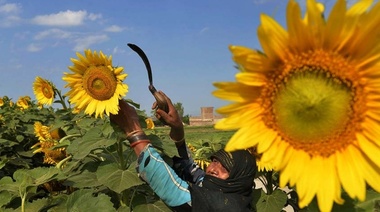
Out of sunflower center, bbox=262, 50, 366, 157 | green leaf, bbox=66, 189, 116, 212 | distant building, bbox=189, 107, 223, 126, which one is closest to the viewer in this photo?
sunflower center, bbox=262, 50, 366, 157

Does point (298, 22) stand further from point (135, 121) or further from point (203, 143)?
point (203, 143)

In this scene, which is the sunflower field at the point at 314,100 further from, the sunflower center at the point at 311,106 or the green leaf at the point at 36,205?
the green leaf at the point at 36,205

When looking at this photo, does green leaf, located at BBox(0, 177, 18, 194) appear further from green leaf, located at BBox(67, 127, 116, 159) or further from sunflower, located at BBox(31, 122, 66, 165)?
sunflower, located at BBox(31, 122, 66, 165)

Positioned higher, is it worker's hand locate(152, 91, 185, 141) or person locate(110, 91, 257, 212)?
worker's hand locate(152, 91, 185, 141)

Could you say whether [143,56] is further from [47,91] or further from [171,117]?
[47,91]

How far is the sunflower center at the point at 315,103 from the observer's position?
4.23 ft

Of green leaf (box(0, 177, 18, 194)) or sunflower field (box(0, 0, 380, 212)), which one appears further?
green leaf (box(0, 177, 18, 194))

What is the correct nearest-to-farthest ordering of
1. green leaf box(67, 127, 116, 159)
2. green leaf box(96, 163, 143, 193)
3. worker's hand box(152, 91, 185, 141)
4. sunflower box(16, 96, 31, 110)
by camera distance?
worker's hand box(152, 91, 185, 141) → green leaf box(96, 163, 143, 193) → green leaf box(67, 127, 116, 159) → sunflower box(16, 96, 31, 110)

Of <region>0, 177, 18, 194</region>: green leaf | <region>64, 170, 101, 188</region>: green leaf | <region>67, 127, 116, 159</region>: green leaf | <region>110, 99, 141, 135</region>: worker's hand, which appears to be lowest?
<region>64, 170, 101, 188</region>: green leaf

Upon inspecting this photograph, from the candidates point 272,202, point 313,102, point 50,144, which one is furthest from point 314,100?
point 50,144

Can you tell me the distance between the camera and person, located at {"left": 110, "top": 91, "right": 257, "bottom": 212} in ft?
7.12

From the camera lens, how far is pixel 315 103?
52.4 inches

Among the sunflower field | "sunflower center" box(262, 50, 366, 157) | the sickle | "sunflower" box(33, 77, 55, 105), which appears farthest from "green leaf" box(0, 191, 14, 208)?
"sunflower" box(33, 77, 55, 105)

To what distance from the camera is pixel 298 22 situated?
46.2 inches
